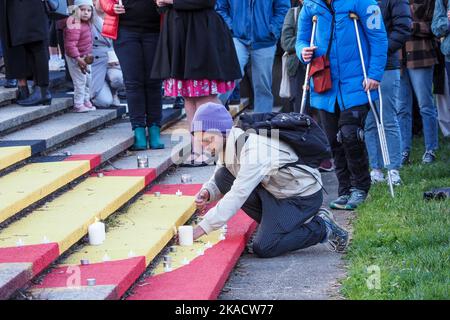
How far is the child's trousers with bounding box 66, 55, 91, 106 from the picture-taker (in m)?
9.86

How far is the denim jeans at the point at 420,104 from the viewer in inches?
399

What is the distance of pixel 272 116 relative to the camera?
22.2 ft

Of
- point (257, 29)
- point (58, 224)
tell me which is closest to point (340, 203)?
point (257, 29)

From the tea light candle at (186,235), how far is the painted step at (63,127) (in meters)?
1.89

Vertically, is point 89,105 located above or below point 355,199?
above

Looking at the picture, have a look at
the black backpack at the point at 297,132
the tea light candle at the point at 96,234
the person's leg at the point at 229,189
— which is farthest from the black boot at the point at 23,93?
the tea light candle at the point at 96,234

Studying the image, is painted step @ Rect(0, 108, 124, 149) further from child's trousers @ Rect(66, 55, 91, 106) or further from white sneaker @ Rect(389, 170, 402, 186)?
white sneaker @ Rect(389, 170, 402, 186)

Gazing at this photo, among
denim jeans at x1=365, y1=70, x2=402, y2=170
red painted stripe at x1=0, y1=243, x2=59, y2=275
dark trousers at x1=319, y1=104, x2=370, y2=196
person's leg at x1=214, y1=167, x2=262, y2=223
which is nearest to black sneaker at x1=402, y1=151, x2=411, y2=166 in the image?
denim jeans at x1=365, y1=70, x2=402, y2=170

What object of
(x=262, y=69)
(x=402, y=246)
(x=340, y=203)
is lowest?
(x=340, y=203)

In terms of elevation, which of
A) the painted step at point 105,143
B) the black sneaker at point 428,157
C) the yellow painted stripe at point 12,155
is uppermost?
the yellow painted stripe at point 12,155

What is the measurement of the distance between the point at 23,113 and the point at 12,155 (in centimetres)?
138

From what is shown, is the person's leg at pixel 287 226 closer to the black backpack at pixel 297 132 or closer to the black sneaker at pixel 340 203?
the black backpack at pixel 297 132

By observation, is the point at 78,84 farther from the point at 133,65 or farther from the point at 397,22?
the point at 397,22

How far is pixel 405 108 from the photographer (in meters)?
10.4
